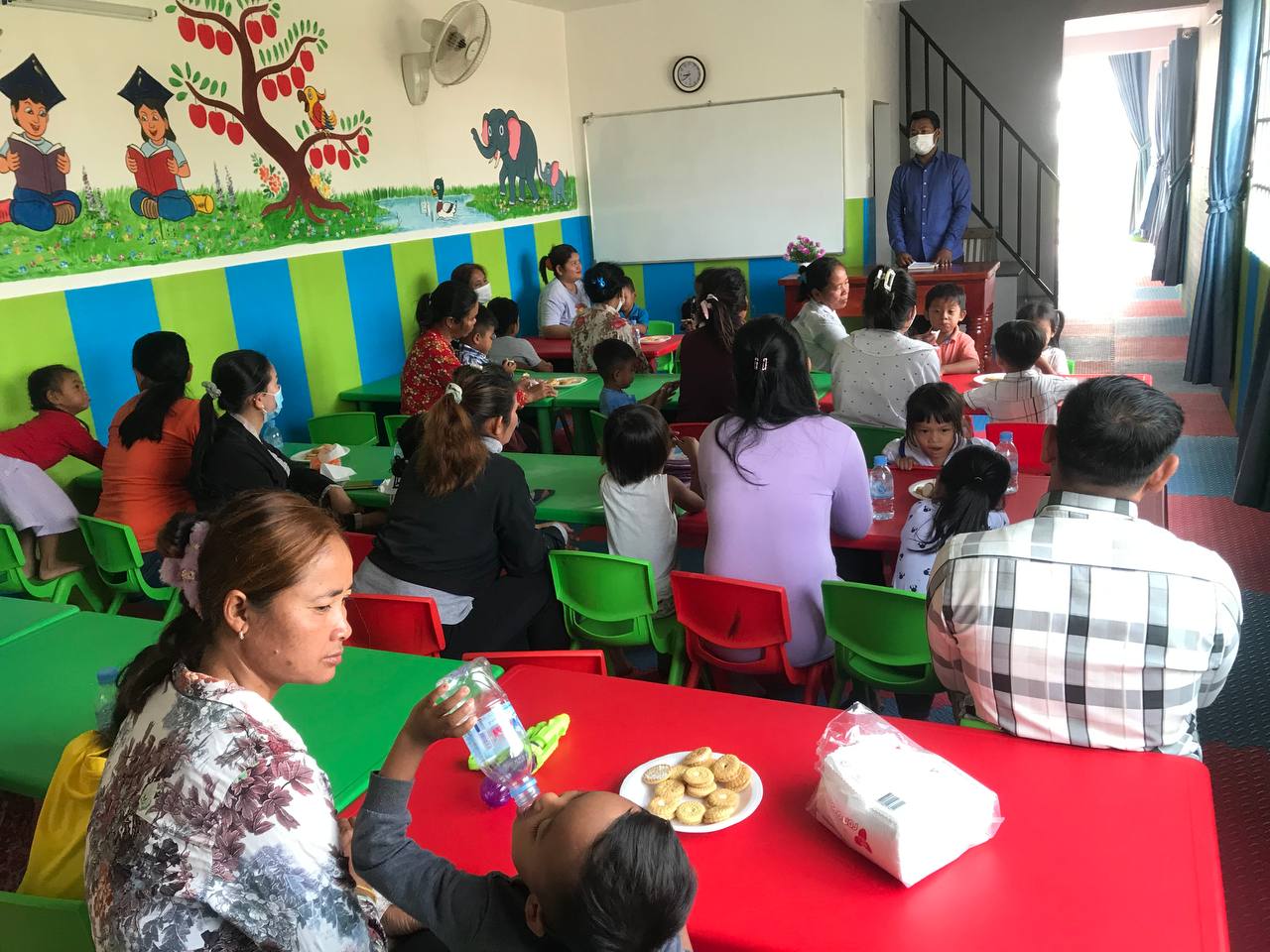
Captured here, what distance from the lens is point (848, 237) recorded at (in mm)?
7547

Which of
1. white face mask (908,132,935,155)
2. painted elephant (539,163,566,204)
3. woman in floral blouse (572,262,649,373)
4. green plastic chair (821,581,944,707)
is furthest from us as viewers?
painted elephant (539,163,566,204)

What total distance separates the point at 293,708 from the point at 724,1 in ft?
22.4

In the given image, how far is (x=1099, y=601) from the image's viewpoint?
1.58m

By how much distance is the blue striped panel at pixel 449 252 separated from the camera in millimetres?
6512

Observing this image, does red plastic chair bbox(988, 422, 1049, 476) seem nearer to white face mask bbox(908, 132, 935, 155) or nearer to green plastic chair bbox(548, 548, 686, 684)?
green plastic chair bbox(548, 548, 686, 684)

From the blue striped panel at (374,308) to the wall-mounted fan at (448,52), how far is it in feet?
3.54

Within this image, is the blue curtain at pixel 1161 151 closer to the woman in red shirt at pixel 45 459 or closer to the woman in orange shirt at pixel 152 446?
the woman in orange shirt at pixel 152 446

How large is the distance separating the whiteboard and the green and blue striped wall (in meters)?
0.22

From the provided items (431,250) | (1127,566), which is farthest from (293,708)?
(431,250)

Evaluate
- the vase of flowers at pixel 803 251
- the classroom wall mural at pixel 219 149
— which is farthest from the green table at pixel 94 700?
the vase of flowers at pixel 803 251

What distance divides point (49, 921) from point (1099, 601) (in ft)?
5.38

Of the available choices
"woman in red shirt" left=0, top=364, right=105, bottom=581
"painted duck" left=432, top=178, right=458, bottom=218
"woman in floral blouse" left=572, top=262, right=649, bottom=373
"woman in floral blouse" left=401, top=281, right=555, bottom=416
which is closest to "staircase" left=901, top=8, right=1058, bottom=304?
"woman in floral blouse" left=572, top=262, right=649, bottom=373

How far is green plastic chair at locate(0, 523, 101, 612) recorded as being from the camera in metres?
3.40

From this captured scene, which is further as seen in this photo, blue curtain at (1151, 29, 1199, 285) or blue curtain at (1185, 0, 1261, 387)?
blue curtain at (1151, 29, 1199, 285)
